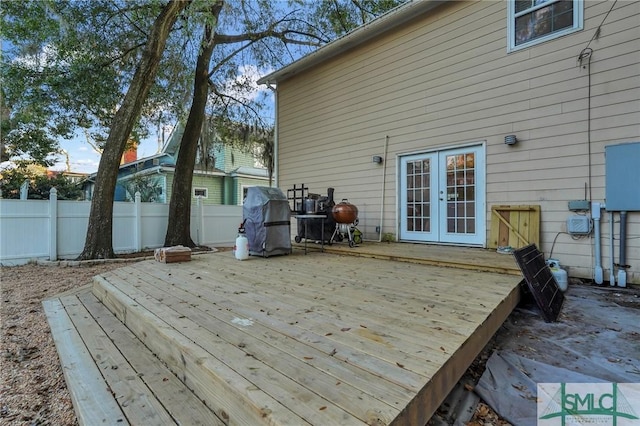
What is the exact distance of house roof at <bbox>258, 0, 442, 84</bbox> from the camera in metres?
5.45

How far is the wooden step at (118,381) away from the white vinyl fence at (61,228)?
4.48 metres

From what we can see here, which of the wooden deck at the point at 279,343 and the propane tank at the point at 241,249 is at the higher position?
the propane tank at the point at 241,249

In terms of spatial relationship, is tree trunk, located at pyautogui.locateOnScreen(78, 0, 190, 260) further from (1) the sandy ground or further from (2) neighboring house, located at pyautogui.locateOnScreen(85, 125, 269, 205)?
(2) neighboring house, located at pyautogui.locateOnScreen(85, 125, 269, 205)

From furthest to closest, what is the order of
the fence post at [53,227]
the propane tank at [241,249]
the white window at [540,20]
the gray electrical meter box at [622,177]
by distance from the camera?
the fence post at [53,227], the propane tank at [241,249], the white window at [540,20], the gray electrical meter box at [622,177]

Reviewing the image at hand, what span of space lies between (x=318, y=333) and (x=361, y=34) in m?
6.18

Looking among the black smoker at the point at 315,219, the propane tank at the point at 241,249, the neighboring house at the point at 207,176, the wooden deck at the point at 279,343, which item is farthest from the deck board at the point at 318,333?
the neighboring house at the point at 207,176

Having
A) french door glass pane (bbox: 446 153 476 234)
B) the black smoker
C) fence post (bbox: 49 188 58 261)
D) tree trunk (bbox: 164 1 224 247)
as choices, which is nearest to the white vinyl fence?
fence post (bbox: 49 188 58 261)

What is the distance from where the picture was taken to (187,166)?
316 inches

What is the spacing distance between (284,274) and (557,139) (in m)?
4.03

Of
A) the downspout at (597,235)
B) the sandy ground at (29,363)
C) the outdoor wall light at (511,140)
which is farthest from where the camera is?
the outdoor wall light at (511,140)

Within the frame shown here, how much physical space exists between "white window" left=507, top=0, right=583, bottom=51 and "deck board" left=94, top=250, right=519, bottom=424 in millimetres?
3398
